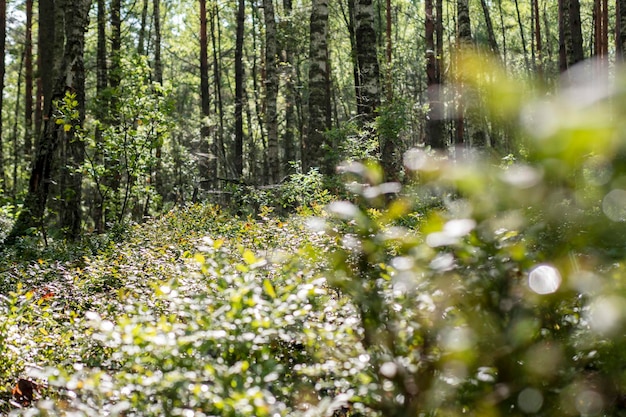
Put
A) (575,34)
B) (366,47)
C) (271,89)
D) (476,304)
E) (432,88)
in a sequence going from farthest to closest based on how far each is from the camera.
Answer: (432,88), (271,89), (575,34), (366,47), (476,304)

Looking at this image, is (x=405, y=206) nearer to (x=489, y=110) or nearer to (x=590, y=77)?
(x=489, y=110)

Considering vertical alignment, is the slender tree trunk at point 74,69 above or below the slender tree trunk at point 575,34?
A: below

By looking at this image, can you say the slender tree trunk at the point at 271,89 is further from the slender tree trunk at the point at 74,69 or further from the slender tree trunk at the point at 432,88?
the slender tree trunk at the point at 74,69

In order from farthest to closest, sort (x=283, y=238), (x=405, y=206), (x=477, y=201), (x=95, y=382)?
(x=283, y=238) → (x=95, y=382) → (x=405, y=206) → (x=477, y=201)

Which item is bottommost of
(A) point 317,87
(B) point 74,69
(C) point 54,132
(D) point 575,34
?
(C) point 54,132

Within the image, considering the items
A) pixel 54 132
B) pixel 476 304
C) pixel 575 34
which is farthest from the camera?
pixel 575 34

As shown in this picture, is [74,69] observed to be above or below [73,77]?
above

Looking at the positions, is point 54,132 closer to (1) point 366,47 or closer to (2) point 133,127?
(2) point 133,127

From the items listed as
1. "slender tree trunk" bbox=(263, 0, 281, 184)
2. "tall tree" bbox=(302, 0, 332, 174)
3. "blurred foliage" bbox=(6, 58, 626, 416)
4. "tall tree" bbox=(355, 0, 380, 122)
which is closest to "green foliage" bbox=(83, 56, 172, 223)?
"tall tree" bbox=(302, 0, 332, 174)

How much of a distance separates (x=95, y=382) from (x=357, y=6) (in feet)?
29.5

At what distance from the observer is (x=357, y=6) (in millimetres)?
10008

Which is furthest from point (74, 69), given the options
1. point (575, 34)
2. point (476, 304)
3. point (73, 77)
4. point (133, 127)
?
point (575, 34)

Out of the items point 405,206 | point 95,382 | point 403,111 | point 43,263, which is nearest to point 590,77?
point 405,206

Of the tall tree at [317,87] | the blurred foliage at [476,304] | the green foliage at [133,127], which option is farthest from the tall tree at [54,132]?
the blurred foliage at [476,304]
